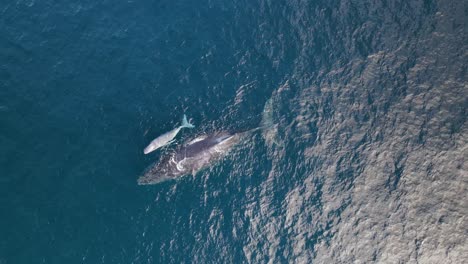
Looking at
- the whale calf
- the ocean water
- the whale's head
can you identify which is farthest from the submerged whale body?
the whale calf

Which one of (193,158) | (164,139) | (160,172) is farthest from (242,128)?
(160,172)

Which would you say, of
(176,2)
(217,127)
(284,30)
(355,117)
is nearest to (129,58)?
(176,2)

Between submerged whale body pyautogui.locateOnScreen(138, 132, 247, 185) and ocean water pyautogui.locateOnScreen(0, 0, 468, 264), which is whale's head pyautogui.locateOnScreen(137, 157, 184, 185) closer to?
submerged whale body pyautogui.locateOnScreen(138, 132, 247, 185)

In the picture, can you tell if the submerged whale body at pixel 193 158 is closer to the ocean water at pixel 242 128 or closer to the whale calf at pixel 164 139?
the ocean water at pixel 242 128

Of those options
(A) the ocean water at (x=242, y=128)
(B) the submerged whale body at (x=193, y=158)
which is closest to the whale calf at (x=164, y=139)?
(A) the ocean water at (x=242, y=128)

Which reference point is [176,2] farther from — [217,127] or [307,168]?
[307,168]

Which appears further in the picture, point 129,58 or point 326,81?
point 129,58

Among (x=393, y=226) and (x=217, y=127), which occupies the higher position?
(x=217, y=127)
